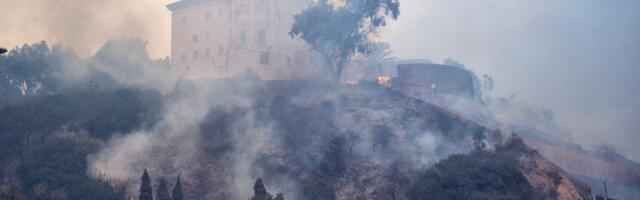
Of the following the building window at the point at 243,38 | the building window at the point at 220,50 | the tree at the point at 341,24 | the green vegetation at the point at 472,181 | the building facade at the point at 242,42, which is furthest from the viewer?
the building window at the point at 220,50

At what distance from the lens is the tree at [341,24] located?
53.1 metres

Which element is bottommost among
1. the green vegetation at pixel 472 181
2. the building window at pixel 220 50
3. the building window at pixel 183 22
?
the green vegetation at pixel 472 181

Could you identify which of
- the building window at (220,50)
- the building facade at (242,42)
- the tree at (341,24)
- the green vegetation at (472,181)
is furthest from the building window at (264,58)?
the green vegetation at (472,181)

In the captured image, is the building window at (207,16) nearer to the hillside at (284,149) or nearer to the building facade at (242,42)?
the building facade at (242,42)

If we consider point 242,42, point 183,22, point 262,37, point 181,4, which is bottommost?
point 242,42

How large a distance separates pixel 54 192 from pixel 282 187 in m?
14.5

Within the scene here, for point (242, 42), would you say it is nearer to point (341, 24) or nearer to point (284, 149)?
point (341, 24)

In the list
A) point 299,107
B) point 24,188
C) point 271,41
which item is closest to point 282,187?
point 299,107

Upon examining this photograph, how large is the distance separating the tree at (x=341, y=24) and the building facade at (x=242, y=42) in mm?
9577

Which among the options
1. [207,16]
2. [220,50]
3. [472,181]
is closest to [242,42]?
[220,50]

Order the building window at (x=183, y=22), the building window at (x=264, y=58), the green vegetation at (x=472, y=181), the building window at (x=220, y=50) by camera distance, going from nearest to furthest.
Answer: the green vegetation at (x=472, y=181), the building window at (x=264, y=58), the building window at (x=220, y=50), the building window at (x=183, y=22)

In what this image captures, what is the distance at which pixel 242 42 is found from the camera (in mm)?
64188

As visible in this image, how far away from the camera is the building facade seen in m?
63.3

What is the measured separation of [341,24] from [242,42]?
610 inches
